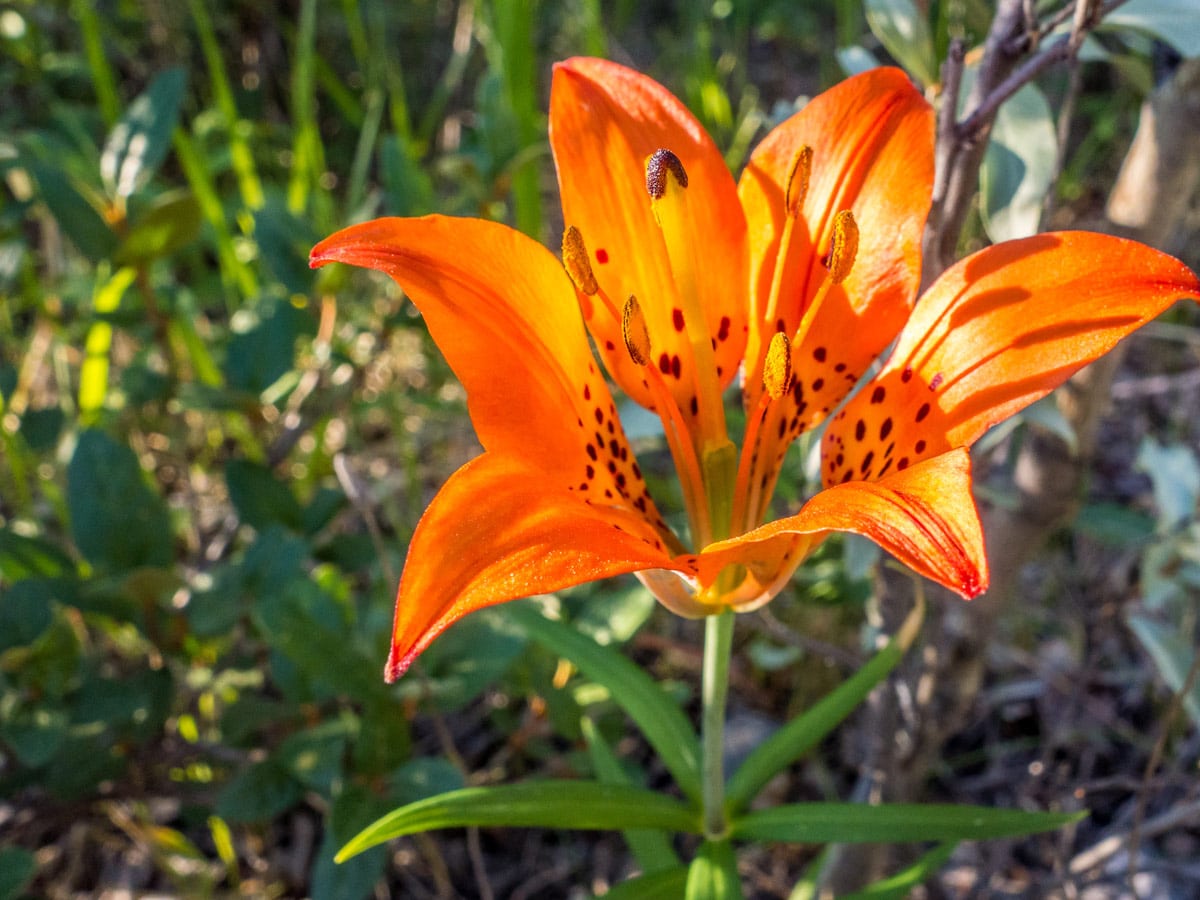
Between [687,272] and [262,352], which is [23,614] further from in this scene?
[687,272]

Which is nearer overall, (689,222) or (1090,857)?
(689,222)

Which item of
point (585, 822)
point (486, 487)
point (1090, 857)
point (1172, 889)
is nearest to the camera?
point (486, 487)

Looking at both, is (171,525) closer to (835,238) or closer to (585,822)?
(585,822)

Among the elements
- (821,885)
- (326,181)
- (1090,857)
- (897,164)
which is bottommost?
(821,885)

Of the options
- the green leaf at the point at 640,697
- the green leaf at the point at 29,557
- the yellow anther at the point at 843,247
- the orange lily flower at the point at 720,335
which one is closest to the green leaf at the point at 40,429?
the green leaf at the point at 29,557

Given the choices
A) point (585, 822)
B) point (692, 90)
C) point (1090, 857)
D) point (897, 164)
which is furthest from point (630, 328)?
point (692, 90)

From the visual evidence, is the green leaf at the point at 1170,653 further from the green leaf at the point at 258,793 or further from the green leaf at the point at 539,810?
the green leaf at the point at 258,793

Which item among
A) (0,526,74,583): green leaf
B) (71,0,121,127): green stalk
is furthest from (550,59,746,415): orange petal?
(71,0,121,127): green stalk
